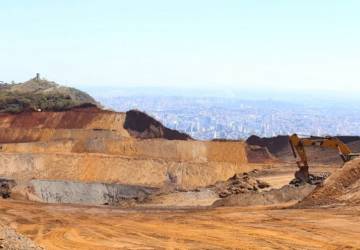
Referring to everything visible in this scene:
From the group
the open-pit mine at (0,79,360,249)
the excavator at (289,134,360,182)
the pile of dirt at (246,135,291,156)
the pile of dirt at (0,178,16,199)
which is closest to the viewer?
the open-pit mine at (0,79,360,249)

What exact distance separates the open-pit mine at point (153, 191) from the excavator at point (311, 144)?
858 millimetres

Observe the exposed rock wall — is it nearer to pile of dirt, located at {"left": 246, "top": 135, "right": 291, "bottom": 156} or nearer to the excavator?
pile of dirt, located at {"left": 246, "top": 135, "right": 291, "bottom": 156}

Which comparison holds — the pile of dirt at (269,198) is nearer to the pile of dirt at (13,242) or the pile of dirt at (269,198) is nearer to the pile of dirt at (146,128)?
the pile of dirt at (13,242)

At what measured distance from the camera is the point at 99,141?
4200 cm

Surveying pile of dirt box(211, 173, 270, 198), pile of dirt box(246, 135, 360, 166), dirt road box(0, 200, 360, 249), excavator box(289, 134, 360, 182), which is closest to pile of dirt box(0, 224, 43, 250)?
dirt road box(0, 200, 360, 249)

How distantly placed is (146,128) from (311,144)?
2683cm

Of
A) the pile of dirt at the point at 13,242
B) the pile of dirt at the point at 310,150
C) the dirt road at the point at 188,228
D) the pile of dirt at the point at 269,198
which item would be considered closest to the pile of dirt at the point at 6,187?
the dirt road at the point at 188,228

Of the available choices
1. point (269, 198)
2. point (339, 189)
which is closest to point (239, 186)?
point (269, 198)

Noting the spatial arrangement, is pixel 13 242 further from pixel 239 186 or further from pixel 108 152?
pixel 108 152

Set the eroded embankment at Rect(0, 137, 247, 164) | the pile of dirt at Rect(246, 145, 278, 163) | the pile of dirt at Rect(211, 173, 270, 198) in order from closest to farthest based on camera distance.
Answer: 1. the pile of dirt at Rect(211, 173, 270, 198)
2. the eroded embankment at Rect(0, 137, 247, 164)
3. the pile of dirt at Rect(246, 145, 278, 163)

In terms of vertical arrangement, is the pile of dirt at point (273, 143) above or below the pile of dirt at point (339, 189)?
above

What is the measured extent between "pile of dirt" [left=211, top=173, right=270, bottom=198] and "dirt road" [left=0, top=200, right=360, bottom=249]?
19.3 ft

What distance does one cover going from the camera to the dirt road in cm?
1587

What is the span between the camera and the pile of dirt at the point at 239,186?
28.0m
